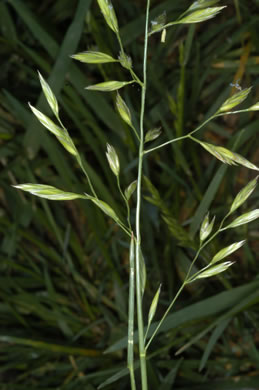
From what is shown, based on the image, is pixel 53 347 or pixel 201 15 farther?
pixel 53 347

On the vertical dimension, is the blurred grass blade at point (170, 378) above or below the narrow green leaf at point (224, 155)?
below

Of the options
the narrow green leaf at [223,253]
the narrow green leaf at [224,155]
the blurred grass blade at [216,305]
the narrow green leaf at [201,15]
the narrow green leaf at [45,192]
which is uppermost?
the narrow green leaf at [201,15]

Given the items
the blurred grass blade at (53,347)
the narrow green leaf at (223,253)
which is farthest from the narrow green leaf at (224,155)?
the blurred grass blade at (53,347)

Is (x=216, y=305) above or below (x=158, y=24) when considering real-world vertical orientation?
below

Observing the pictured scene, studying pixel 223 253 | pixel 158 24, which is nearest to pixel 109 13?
pixel 158 24

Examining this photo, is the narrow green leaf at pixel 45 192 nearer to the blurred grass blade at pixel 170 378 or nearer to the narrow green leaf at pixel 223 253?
the narrow green leaf at pixel 223 253

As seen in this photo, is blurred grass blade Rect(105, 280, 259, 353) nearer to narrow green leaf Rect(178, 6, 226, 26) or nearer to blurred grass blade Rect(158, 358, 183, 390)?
blurred grass blade Rect(158, 358, 183, 390)

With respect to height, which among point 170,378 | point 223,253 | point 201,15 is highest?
point 201,15

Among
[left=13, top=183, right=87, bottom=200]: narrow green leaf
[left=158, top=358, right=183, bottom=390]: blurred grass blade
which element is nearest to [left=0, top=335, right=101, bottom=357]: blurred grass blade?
→ [left=158, top=358, right=183, bottom=390]: blurred grass blade

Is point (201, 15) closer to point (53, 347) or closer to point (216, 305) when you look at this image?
point (216, 305)

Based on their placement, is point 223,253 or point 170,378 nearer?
point 223,253

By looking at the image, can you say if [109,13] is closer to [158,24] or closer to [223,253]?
[158,24]

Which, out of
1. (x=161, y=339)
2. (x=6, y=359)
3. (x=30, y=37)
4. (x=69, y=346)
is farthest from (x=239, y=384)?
(x=30, y=37)

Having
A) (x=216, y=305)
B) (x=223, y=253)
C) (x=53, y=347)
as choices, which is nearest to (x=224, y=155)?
(x=223, y=253)
